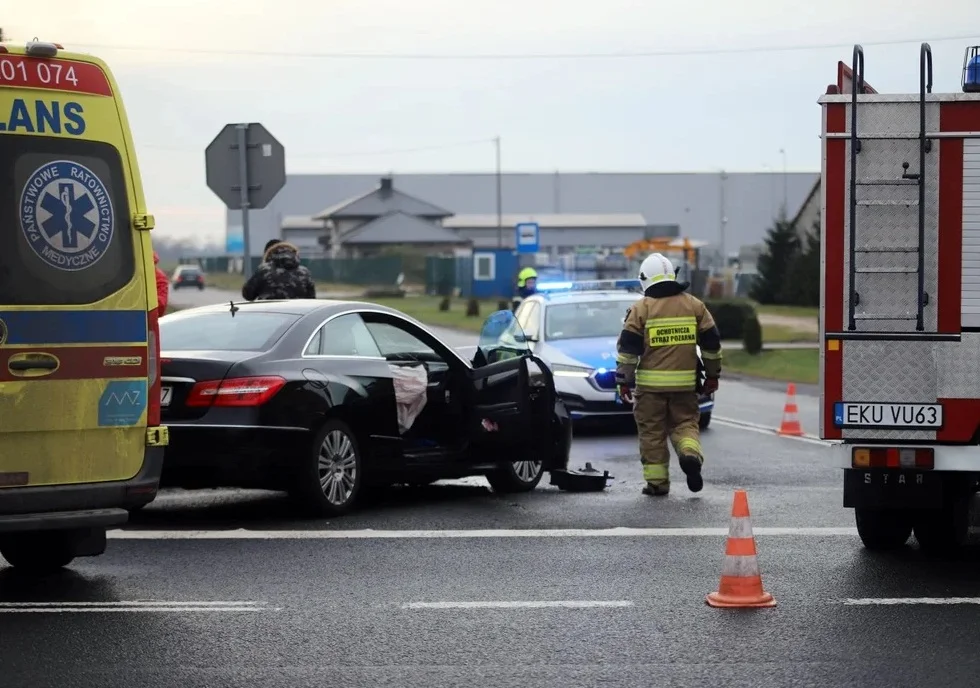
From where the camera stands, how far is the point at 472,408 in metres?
12.2

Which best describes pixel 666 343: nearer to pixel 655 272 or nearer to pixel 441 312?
pixel 655 272

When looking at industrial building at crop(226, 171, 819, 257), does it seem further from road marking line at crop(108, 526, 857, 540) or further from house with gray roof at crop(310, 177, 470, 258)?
road marking line at crop(108, 526, 857, 540)

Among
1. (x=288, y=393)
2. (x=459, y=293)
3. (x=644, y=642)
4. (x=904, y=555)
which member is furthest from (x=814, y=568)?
(x=459, y=293)

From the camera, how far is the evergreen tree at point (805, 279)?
178 ft

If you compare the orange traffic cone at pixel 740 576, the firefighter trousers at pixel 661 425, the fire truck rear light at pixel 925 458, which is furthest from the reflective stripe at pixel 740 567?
the firefighter trousers at pixel 661 425

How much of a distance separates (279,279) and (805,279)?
42.0 meters

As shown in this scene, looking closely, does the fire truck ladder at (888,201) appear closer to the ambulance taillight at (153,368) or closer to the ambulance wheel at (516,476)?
the ambulance taillight at (153,368)

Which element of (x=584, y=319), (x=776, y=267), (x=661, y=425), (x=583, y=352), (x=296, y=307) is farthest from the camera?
(x=776, y=267)

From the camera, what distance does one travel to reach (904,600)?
26.6 feet

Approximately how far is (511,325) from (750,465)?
309 centimetres

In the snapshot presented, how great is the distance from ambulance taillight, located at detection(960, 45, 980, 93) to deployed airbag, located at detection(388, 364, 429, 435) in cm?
438

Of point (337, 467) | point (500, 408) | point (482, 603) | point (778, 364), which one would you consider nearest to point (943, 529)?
point (482, 603)

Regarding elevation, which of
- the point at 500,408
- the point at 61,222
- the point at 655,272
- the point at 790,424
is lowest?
the point at 790,424

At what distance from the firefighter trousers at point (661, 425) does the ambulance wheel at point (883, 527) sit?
272cm
